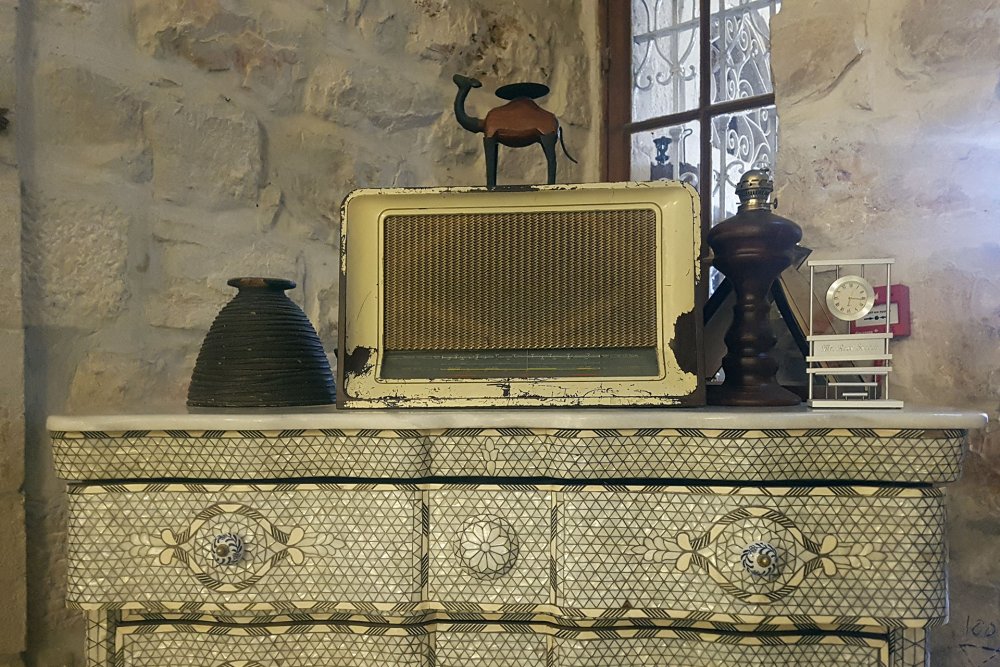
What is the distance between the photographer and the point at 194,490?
0.91m

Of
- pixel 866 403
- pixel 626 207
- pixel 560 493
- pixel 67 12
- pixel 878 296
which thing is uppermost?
pixel 67 12

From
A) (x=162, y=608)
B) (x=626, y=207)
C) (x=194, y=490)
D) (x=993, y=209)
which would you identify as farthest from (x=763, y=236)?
(x=162, y=608)

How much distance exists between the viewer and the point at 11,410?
1156 millimetres

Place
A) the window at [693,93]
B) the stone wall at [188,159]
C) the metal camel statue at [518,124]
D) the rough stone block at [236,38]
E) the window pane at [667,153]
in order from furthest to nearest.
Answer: the window pane at [667,153] < the window at [693,93] < the rough stone block at [236,38] < the stone wall at [188,159] < the metal camel statue at [518,124]

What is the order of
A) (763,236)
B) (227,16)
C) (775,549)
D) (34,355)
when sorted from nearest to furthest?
(775,549) < (763,236) < (34,355) < (227,16)

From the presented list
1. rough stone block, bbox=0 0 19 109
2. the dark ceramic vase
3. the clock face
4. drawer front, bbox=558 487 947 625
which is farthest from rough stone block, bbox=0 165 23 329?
the clock face

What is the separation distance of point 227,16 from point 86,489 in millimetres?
950

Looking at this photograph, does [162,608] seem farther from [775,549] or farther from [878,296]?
[878,296]

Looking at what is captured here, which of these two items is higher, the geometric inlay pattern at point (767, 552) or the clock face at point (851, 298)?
the clock face at point (851, 298)

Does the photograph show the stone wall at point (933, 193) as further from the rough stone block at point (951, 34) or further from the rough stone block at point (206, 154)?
the rough stone block at point (206, 154)

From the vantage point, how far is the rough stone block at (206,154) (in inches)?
53.1

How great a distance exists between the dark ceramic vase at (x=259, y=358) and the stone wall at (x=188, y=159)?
0.13 meters

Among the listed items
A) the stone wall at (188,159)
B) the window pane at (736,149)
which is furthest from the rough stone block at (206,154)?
the window pane at (736,149)

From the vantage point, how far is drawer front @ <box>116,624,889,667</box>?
0.87 meters
